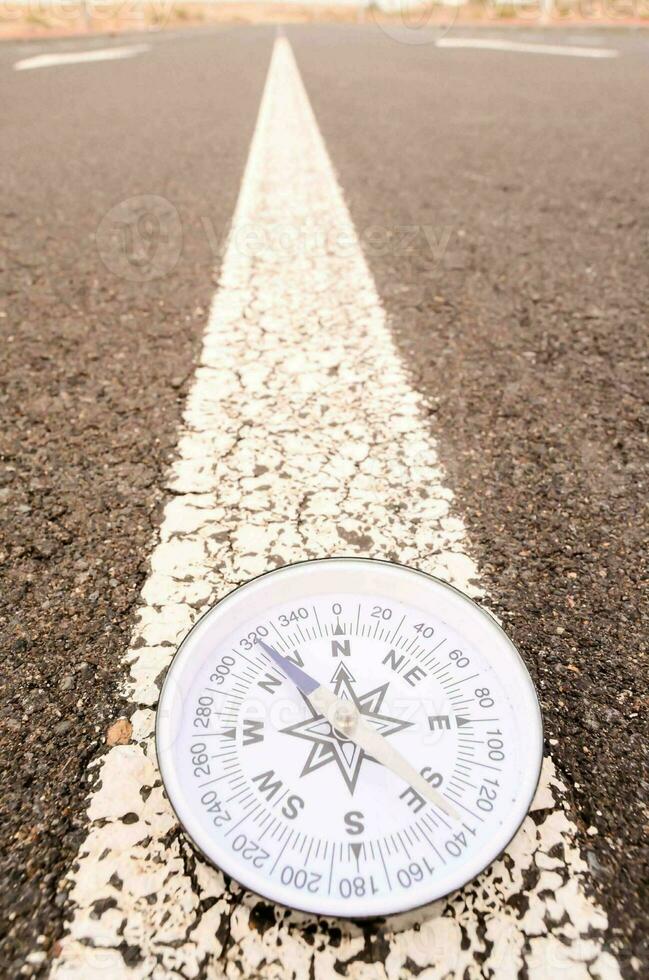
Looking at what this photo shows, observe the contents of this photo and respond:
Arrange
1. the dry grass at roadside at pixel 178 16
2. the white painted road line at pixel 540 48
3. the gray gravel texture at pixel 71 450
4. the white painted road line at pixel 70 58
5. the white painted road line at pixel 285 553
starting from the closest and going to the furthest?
the white painted road line at pixel 285 553, the gray gravel texture at pixel 71 450, the white painted road line at pixel 70 58, the white painted road line at pixel 540 48, the dry grass at roadside at pixel 178 16

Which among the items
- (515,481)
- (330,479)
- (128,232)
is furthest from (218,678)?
(128,232)

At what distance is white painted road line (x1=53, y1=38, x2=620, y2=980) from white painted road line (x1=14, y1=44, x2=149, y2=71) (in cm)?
756

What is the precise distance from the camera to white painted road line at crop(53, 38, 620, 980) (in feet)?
2.72

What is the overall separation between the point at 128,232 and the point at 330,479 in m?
1.85

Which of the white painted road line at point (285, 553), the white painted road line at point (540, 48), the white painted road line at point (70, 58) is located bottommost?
the white painted road line at point (285, 553)

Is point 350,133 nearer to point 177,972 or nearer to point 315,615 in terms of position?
point 315,615

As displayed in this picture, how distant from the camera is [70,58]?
31.1 ft

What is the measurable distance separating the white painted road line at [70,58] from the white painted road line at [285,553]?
7.56m

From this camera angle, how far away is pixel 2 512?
1462 millimetres

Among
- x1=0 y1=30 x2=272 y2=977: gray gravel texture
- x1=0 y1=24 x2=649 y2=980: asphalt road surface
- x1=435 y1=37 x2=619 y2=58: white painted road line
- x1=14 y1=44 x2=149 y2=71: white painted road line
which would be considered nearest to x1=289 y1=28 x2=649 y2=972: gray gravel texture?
x1=0 y1=24 x2=649 y2=980: asphalt road surface

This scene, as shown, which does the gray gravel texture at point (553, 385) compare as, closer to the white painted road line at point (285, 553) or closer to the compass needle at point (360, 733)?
the white painted road line at point (285, 553)

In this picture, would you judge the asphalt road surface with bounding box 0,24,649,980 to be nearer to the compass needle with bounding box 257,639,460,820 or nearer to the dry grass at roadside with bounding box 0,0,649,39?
the compass needle with bounding box 257,639,460,820

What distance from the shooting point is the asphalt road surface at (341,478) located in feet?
2.81

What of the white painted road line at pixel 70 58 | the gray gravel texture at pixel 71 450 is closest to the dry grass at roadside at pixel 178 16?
the white painted road line at pixel 70 58
